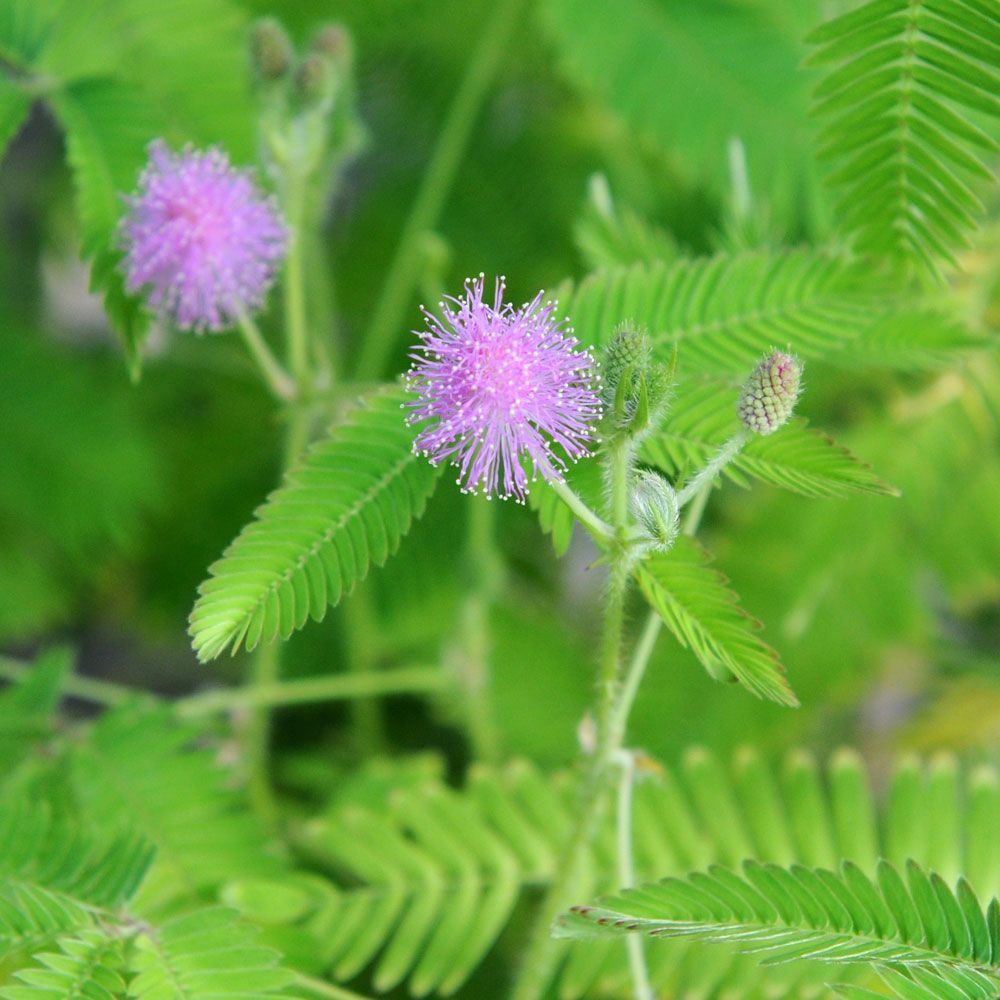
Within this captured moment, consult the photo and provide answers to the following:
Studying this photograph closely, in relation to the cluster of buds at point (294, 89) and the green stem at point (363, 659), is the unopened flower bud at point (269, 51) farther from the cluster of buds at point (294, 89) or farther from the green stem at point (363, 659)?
the green stem at point (363, 659)

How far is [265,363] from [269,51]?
1.06 ft

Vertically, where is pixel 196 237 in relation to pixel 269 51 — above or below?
below

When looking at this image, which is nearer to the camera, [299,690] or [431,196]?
[299,690]

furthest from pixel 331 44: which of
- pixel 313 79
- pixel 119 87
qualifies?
pixel 119 87

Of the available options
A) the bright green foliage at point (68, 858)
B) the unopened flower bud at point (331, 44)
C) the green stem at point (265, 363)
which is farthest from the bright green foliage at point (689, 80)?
the bright green foliage at point (68, 858)

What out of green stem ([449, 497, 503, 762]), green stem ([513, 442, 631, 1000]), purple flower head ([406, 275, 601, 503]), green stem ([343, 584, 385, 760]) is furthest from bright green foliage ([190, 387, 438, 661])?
green stem ([343, 584, 385, 760])

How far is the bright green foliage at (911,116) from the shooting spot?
994mm

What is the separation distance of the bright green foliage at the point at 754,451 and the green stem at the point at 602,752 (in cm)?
11

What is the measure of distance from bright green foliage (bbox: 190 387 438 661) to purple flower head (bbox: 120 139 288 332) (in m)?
0.22

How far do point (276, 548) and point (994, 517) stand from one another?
4.32 ft

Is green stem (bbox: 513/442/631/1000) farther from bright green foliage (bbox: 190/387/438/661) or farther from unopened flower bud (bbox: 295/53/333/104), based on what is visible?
unopened flower bud (bbox: 295/53/333/104)

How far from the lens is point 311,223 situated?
148 cm

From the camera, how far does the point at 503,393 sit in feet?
2.78

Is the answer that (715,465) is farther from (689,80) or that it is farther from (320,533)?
(689,80)
